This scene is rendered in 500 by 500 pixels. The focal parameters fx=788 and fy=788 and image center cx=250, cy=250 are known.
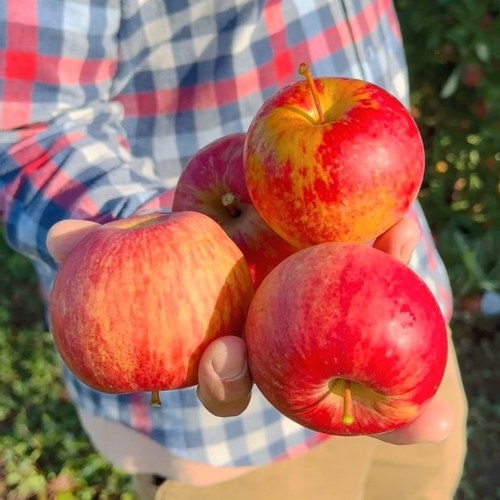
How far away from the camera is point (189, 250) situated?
34.3 inches

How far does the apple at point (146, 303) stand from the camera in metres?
0.85

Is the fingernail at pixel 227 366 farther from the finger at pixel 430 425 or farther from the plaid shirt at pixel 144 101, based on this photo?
the plaid shirt at pixel 144 101

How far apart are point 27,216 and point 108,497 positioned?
111cm

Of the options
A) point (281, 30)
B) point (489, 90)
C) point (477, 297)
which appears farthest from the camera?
point (477, 297)

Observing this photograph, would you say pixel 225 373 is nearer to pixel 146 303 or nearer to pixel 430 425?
pixel 146 303

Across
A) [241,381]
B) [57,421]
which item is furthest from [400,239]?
[57,421]

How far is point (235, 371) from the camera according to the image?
852 millimetres

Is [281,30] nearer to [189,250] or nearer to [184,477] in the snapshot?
[189,250]

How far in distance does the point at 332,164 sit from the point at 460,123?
1520 mm

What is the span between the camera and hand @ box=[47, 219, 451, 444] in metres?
0.85

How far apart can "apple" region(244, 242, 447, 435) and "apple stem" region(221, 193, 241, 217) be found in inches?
5.5

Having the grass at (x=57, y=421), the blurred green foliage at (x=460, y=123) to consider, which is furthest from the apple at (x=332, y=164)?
the grass at (x=57, y=421)

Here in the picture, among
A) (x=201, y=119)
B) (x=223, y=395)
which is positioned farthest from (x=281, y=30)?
(x=223, y=395)

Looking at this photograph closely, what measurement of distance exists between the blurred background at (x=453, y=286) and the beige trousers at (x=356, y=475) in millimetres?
595
